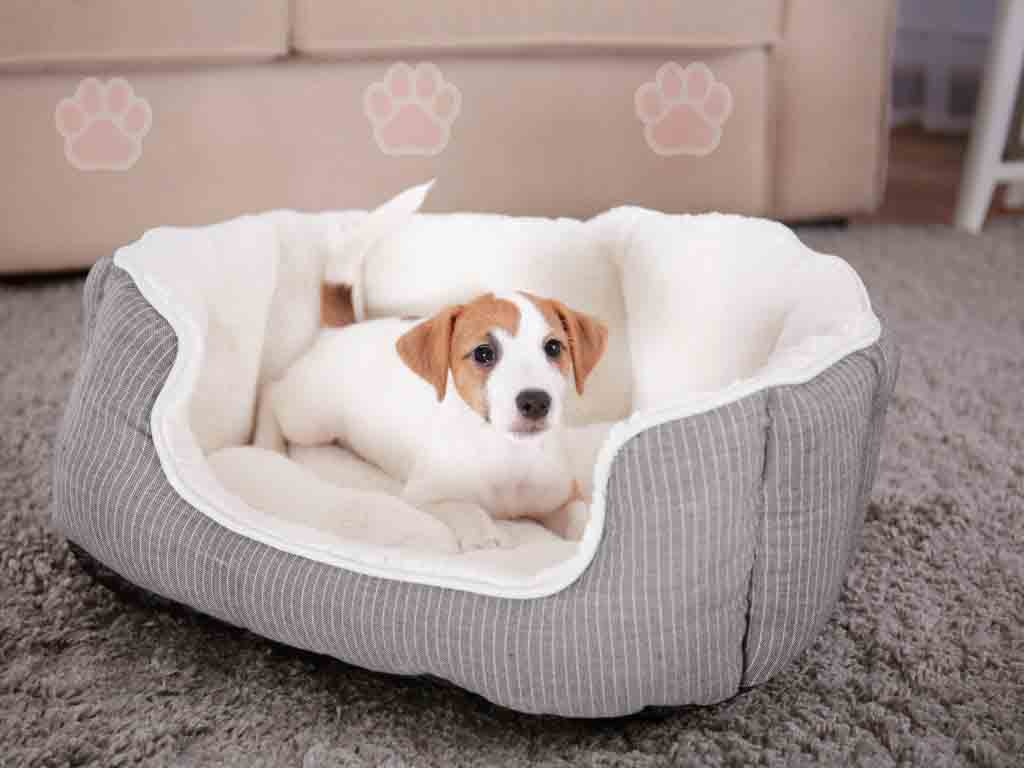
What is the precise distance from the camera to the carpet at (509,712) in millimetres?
904

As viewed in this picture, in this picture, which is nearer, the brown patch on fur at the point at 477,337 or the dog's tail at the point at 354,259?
the brown patch on fur at the point at 477,337

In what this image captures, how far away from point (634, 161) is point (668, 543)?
1.56 metres

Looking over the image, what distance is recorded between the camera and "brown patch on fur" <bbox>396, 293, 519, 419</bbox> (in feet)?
3.79

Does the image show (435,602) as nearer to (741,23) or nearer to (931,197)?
(741,23)

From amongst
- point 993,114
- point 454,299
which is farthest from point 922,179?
point 454,299

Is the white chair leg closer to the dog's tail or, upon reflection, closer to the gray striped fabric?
the dog's tail

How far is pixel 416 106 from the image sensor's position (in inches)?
86.6

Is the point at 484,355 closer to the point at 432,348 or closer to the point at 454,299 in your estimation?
the point at 432,348

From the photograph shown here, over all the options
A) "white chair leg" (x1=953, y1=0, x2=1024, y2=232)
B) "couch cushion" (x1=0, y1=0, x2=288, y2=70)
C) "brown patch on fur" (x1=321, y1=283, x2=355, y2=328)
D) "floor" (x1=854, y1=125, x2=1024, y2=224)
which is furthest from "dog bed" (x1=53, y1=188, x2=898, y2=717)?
"floor" (x1=854, y1=125, x2=1024, y2=224)

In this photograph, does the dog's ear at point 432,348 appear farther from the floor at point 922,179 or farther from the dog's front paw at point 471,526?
the floor at point 922,179

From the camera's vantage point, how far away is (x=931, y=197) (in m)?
2.87

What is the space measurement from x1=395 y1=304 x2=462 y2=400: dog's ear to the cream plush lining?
0.46 feet

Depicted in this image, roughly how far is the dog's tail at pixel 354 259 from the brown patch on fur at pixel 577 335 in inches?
13.3

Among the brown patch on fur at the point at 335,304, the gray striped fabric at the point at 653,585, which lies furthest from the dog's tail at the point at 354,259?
the gray striped fabric at the point at 653,585
